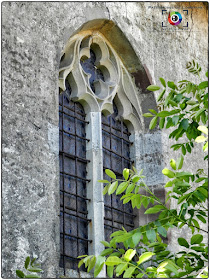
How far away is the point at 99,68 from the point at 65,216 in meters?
1.99

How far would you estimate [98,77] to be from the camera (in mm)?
7723

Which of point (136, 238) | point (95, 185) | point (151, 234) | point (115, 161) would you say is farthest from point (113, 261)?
point (115, 161)

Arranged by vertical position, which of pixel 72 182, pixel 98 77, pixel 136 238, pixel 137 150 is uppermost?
pixel 98 77

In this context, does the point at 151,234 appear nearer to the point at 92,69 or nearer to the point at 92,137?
the point at 92,137

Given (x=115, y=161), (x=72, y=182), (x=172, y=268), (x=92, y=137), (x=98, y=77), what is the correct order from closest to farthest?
(x=172, y=268) < (x=72, y=182) < (x=92, y=137) < (x=115, y=161) < (x=98, y=77)

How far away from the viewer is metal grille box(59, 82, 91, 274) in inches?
255

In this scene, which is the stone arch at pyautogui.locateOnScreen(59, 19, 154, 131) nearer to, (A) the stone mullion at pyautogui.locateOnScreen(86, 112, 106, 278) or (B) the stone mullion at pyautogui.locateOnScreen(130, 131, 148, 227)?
(B) the stone mullion at pyautogui.locateOnScreen(130, 131, 148, 227)

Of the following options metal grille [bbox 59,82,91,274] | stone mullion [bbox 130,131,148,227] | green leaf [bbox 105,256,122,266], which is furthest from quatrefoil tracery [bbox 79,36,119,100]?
green leaf [bbox 105,256,122,266]

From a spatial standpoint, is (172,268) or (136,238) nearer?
(172,268)

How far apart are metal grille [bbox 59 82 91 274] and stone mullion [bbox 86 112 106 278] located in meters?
0.05

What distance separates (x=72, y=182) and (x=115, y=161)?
0.92 metres

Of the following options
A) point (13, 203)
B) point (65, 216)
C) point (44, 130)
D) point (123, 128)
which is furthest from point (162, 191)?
point (13, 203)

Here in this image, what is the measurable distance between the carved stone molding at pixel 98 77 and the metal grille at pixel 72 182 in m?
0.14

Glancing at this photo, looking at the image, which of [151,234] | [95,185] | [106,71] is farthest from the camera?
[106,71]
